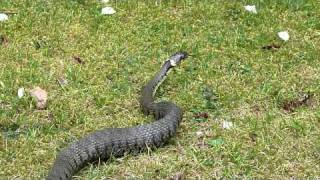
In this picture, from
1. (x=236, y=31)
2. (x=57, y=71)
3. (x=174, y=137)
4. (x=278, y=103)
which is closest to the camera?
(x=174, y=137)

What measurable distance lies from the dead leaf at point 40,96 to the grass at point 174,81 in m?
0.06

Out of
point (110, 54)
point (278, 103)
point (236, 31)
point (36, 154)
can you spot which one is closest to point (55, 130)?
point (36, 154)

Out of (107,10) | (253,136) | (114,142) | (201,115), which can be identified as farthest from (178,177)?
(107,10)

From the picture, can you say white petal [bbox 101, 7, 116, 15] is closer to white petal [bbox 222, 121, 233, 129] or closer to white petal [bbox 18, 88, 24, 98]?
white petal [bbox 18, 88, 24, 98]

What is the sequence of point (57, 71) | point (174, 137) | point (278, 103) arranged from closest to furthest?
point (174, 137) < point (278, 103) < point (57, 71)

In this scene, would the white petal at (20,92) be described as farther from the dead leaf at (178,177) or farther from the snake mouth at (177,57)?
the dead leaf at (178,177)

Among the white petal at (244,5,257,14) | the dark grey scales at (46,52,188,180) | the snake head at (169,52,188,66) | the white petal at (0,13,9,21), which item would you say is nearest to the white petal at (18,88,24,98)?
the dark grey scales at (46,52,188,180)

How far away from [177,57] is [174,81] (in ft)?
0.92

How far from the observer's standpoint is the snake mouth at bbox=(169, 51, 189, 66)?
272 inches

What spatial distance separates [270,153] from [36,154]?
1956 mm

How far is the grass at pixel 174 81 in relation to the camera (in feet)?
18.3

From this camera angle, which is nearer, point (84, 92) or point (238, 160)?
point (238, 160)

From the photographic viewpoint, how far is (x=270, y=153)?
5.68 metres

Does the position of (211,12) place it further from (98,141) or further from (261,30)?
(98,141)
